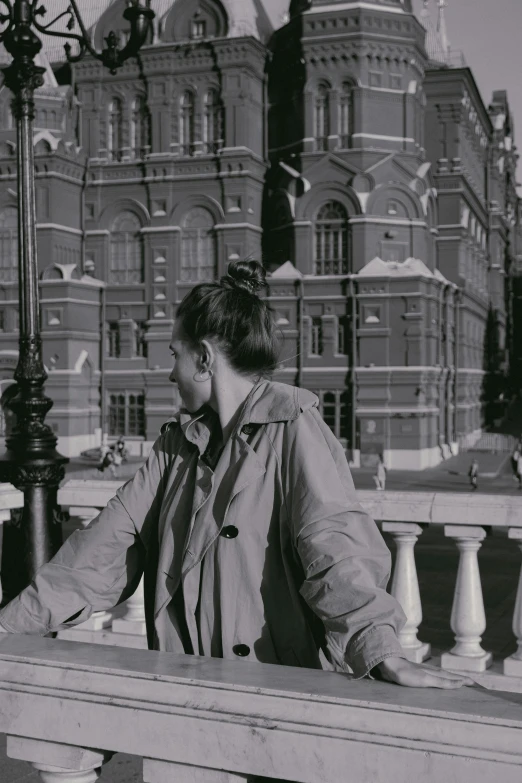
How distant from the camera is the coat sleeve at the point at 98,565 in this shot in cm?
275

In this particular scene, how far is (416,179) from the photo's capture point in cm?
3506

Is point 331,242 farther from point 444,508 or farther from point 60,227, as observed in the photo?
point 444,508

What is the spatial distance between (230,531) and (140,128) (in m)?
36.6

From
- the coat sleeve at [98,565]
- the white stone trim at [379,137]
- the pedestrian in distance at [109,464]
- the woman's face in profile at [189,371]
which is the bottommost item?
the pedestrian in distance at [109,464]

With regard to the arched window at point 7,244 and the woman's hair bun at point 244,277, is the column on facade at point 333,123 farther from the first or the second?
the woman's hair bun at point 244,277

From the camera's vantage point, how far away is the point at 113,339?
123 ft

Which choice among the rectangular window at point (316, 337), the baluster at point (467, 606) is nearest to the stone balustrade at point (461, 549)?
the baluster at point (467, 606)

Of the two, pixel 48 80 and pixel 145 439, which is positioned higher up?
pixel 48 80

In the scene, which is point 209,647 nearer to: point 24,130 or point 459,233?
point 24,130

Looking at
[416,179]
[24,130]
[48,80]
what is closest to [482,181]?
[416,179]

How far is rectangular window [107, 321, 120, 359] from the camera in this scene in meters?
37.2

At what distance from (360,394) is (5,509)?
2936 centimetres

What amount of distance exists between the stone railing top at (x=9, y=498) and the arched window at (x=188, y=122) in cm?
3240

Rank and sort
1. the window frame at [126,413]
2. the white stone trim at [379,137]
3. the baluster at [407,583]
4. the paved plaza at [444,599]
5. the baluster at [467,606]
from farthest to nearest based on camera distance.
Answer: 1. the window frame at [126,413]
2. the white stone trim at [379,137]
3. the baluster at [407,583]
4. the baluster at [467,606]
5. the paved plaza at [444,599]
